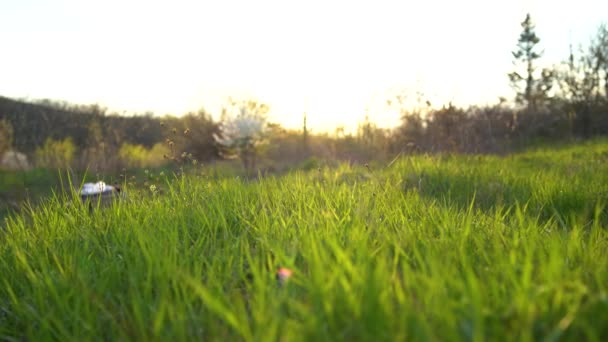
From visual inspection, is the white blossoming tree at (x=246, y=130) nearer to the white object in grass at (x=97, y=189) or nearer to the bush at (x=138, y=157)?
the bush at (x=138, y=157)

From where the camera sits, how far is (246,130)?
11.3 metres

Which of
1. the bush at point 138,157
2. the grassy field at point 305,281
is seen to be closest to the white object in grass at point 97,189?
the grassy field at point 305,281

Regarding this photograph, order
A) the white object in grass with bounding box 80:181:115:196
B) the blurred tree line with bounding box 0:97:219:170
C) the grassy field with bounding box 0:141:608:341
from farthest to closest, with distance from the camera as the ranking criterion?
the blurred tree line with bounding box 0:97:219:170
the white object in grass with bounding box 80:181:115:196
the grassy field with bounding box 0:141:608:341

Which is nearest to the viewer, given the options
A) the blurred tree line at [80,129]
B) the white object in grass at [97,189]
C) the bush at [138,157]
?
the white object in grass at [97,189]

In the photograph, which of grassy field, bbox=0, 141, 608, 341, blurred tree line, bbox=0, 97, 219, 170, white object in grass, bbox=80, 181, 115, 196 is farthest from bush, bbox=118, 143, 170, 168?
grassy field, bbox=0, 141, 608, 341

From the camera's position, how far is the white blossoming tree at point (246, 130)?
37.0 ft

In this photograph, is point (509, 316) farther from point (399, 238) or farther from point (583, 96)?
point (583, 96)

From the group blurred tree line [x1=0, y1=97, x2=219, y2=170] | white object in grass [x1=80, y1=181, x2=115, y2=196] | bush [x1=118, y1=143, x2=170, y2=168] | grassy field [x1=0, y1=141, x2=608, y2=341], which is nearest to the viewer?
grassy field [x1=0, y1=141, x2=608, y2=341]

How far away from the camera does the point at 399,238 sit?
1.72m

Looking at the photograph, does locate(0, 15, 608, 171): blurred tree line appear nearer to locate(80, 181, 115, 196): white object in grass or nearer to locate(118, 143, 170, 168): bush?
locate(118, 143, 170, 168): bush

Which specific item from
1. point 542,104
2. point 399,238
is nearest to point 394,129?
point 542,104

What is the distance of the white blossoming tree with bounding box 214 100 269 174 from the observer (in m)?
11.3

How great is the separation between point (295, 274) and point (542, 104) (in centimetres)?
1599

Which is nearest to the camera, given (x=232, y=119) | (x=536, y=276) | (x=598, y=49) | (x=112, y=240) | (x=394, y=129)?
(x=536, y=276)
